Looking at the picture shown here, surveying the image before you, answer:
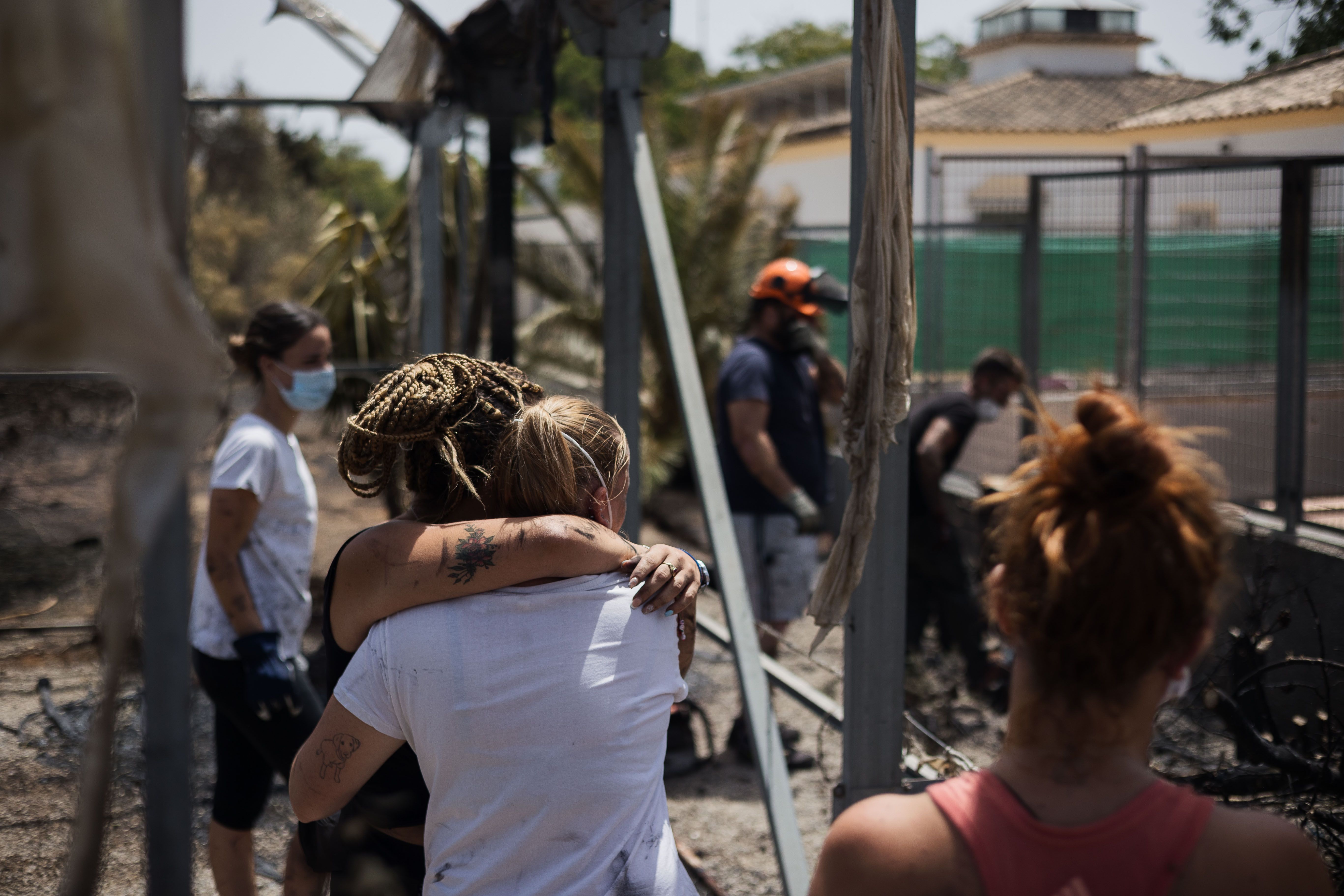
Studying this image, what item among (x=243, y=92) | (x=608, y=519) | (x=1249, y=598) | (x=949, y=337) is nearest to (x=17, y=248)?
(x=608, y=519)

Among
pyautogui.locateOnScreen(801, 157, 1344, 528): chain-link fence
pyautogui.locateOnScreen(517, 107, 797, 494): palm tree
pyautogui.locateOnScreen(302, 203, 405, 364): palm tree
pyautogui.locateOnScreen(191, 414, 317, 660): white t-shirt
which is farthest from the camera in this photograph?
pyautogui.locateOnScreen(517, 107, 797, 494): palm tree

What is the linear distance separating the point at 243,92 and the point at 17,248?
19352mm

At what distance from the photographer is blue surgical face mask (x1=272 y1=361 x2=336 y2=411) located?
320cm

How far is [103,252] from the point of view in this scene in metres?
0.81

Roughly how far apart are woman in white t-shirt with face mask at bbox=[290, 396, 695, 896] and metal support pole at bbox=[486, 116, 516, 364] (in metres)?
2.98

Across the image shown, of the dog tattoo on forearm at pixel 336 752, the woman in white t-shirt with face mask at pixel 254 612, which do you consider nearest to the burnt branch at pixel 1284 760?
the dog tattoo on forearm at pixel 336 752

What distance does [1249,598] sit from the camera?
4.34 metres

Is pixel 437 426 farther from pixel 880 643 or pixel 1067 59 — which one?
pixel 1067 59

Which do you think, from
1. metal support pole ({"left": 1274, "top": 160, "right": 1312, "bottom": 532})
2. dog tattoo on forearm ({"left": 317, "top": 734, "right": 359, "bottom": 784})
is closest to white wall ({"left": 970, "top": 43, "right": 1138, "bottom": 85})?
metal support pole ({"left": 1274, "top": 160, "right": 1312, "bottom": 532})

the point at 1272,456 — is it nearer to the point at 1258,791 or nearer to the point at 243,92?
the point at 1258,791

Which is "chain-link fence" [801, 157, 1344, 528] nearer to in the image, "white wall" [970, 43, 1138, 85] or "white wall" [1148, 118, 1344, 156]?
"white wall" [1148, 118, 1344, 156]

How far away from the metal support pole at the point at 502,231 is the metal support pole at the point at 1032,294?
3.45m

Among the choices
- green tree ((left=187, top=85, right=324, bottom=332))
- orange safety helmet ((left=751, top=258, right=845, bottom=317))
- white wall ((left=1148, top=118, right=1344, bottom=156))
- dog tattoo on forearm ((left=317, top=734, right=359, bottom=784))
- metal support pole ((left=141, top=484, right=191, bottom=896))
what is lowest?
dog tattoo on forearm ((left=317, top=734, right=359, bottom=784))

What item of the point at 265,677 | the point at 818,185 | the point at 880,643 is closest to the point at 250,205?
the point at 818,185
